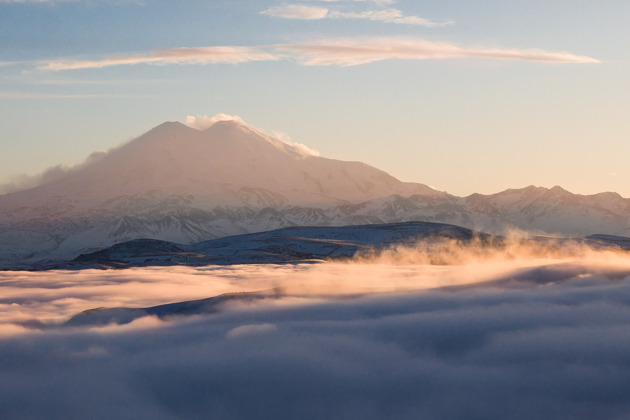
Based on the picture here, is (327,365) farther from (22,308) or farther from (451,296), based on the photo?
(22,308)

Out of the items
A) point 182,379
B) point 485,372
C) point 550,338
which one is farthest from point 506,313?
point 182,379

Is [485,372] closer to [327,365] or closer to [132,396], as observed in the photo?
[327,365]

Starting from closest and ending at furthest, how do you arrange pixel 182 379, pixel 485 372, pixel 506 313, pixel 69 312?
1. pixel 182 379
2. pixel 485 372
3. pixel 506 313
4. pixel 69 312

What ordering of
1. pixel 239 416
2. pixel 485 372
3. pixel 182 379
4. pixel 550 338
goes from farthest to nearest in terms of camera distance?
1. pixel 550 338
2. pixel 485 372
3. pixel 182 379
4. pixel 239 416

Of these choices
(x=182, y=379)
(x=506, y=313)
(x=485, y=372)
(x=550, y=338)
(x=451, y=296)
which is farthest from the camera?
(x=451, y=296)

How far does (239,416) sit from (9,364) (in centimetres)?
4293

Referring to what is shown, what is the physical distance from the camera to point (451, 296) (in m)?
199

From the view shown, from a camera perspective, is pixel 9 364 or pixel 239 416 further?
pixel 9 364

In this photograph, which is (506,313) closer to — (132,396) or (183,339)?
(183,339)

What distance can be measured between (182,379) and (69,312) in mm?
79570

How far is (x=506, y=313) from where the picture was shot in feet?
543

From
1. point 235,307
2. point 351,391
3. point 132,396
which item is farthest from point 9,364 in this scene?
point 235,307

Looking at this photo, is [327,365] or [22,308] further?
[22,308]

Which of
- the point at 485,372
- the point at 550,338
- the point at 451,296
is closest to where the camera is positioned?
the point at 485,372
